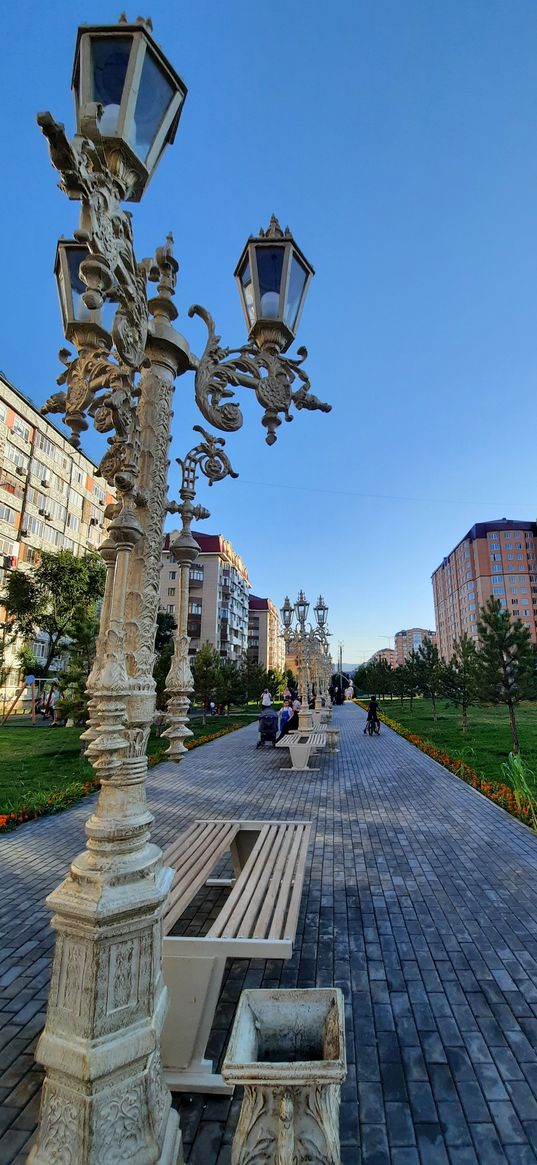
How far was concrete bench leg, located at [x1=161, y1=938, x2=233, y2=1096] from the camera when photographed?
258 cm

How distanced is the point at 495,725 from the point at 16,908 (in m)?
21.4

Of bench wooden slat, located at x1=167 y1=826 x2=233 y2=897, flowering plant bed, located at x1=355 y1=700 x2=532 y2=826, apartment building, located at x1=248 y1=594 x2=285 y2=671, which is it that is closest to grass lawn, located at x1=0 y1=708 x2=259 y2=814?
bench wooden slat, located at x1=167 y1=826 x2=233 y2=897

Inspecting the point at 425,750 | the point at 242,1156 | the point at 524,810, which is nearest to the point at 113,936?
the point at 242,1156

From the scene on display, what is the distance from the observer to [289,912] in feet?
10.3

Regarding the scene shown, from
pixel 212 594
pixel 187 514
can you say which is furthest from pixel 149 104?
pixel 212 594

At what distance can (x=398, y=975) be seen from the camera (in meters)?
3.52

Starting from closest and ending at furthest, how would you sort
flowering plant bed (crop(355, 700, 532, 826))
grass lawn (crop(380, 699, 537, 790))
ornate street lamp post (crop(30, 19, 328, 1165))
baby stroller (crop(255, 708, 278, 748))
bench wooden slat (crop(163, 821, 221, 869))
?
ornate street lamp post (crop(30, 19, 328, 1165)), bench wooden slat (crop(163, 821, 221, 869)), flowering plant bed (crop(355, 700, 532, 826)), grass lawn (crop(380, 699, 537, 790)), baby stroller (crop(255, 708, 278, 748))

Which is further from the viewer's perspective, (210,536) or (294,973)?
(210,536)

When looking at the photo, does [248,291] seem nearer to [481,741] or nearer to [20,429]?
[481,741]

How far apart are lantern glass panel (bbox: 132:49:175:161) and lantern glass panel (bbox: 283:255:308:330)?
3.90 feet

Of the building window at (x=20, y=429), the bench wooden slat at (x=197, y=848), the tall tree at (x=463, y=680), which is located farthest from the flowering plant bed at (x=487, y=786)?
the building window at (x=20, y=429)

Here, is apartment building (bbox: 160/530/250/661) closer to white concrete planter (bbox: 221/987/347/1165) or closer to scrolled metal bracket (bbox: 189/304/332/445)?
scrolled metal bracket (bbox: 189/304/332/445)

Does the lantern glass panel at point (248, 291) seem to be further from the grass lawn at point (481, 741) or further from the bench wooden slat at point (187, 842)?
the grass lawn at point (481, 741)

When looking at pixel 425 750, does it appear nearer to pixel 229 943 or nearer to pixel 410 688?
pixel 229 943
